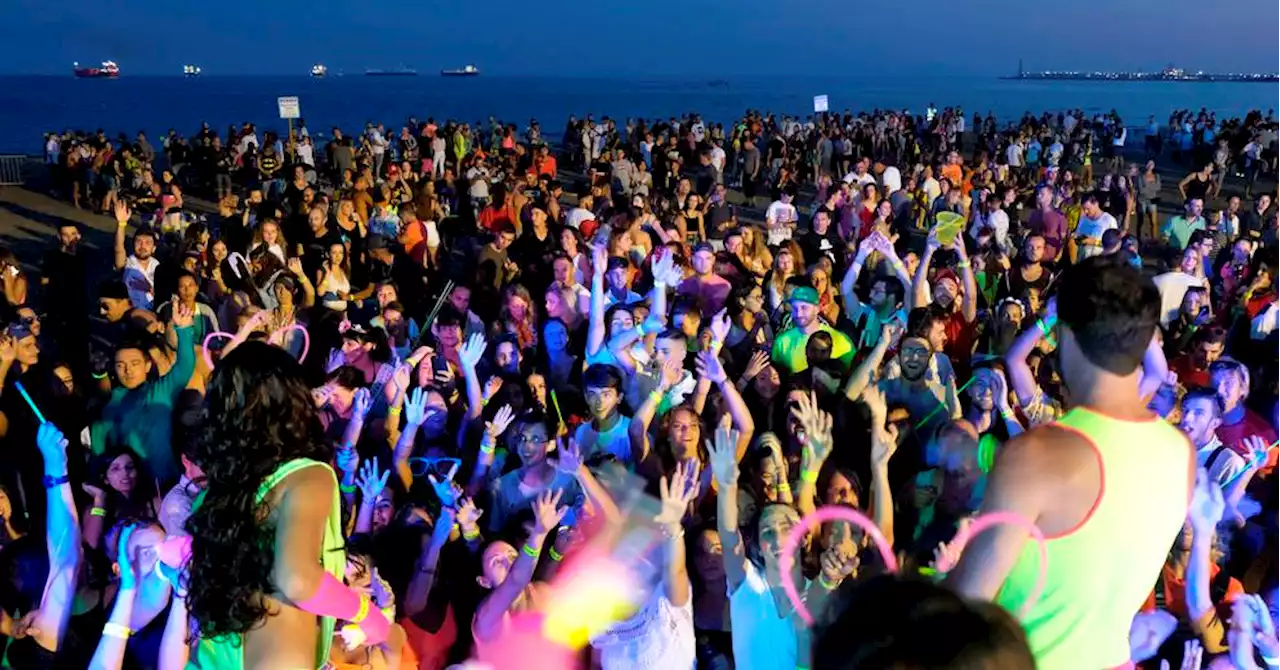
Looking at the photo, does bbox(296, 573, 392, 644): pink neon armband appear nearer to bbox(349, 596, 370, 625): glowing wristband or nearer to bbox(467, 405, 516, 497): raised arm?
bbox(349, 596, 370, 625): glowing wristband

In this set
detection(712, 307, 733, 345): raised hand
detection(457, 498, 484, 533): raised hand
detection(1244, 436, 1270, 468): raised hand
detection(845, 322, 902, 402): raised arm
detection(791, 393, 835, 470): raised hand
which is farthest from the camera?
detection(712, 307, 733, 345): raised hand

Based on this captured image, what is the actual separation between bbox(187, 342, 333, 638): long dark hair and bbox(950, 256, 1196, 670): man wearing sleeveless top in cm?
150

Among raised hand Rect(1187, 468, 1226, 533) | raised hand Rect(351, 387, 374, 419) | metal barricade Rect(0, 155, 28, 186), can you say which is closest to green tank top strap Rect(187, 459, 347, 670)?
raised hand Rect(351, 387, 374, 419)

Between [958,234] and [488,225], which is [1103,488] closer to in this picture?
[958,234]

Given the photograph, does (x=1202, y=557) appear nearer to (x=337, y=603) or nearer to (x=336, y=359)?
(x=337, y=603)

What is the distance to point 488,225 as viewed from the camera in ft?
34.8

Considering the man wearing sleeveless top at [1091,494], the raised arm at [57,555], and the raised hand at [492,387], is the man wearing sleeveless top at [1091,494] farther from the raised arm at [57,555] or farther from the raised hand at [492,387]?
the raised hand at [492,387]

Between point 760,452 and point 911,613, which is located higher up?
point 911,613

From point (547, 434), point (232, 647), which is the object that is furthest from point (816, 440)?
point (232, 647)

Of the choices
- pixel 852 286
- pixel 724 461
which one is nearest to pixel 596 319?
pixel 852 286

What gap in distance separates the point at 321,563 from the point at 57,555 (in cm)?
175

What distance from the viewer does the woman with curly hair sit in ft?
7.20

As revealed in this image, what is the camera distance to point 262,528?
219 cm

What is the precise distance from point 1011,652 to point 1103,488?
0.69m
